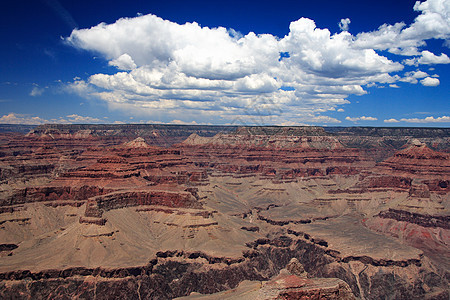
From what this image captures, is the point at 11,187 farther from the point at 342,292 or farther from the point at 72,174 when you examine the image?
the point at 342,292

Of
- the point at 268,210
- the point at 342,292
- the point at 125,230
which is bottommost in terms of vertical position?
the point at 268,210

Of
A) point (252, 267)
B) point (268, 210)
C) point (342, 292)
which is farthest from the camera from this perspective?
point (268, 210)

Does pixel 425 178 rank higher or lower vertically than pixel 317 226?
higher

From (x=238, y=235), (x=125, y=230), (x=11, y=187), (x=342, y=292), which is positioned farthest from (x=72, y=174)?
(x=342, y=292)

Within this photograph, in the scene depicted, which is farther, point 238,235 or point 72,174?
point 72,174

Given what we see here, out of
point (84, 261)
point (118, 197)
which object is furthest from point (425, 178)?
point (84, 261)

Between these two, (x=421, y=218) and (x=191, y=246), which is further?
(x=421, y=218)

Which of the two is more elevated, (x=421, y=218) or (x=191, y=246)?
(x=421, y=218)

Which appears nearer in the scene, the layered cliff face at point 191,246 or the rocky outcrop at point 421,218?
the layered cliff face at point 191,246

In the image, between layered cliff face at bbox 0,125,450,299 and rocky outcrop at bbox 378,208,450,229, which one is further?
rocky outcrop at bbox 378,208,450,229

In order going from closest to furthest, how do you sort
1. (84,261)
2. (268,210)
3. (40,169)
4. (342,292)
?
(342,292)
(84,261)
(268,210)
(40,169)
